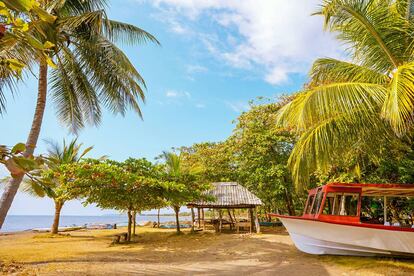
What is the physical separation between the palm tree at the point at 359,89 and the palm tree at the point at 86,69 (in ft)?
16.0

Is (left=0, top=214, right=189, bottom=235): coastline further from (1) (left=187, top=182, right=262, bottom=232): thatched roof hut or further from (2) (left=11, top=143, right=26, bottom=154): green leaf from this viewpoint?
(2) (left=11, top=143, right=26, bottom=154): green leaf

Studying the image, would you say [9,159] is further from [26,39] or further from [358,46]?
[358,46]

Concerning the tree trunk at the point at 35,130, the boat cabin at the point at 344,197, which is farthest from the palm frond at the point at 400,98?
the tree trunk at the point at 35,130

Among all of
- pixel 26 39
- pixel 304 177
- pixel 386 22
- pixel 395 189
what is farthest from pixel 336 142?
pixel 26 39

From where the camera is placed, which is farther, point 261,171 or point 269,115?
point 269,115

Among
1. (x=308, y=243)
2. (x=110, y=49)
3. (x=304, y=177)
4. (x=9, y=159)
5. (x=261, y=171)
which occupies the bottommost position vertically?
(x=308, y=243)

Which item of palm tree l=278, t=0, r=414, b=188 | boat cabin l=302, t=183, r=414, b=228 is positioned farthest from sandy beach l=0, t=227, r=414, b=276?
palm tree l=278, t=0, r=414, b=188

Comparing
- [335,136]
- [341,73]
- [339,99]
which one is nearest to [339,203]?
[335,136]

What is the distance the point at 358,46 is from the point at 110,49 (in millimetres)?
6722

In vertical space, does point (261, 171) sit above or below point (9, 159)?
above

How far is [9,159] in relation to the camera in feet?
3.85

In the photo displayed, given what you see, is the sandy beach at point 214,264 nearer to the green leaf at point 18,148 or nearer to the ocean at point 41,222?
the green leaf at point 18,148

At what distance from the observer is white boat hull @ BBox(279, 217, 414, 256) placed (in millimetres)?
7902

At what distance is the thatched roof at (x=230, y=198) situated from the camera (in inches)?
677
